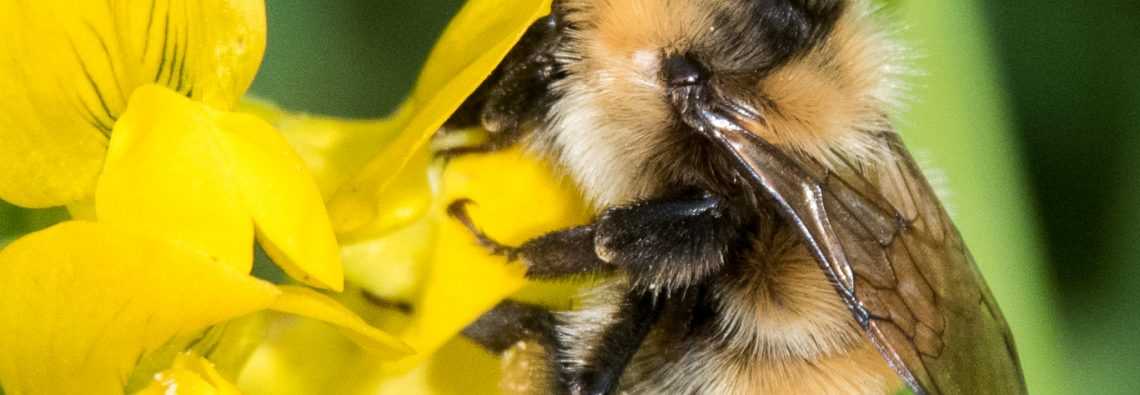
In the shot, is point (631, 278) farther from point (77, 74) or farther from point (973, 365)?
point (77, 74)

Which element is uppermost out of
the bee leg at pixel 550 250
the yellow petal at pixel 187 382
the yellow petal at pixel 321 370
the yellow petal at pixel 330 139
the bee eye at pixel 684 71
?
the bee eye at pixel 684 71

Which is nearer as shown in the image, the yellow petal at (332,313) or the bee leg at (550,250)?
the yellow petal at (332,313)

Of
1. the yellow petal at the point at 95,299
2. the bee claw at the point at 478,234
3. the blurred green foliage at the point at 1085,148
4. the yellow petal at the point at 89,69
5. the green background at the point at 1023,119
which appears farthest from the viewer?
the blurred green foliage at the point at 1085,148

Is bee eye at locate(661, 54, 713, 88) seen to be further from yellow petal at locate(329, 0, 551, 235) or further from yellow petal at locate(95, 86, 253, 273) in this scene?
yellow petal at locate(95, 86, 253, 273)

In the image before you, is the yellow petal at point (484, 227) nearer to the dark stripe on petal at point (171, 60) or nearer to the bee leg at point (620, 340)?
the bee leg at point (620, 340)

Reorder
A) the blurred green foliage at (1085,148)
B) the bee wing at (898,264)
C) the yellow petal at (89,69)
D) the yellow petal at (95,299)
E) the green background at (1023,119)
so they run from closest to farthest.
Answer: the yellow petal at (95,299)
the yellow petal at (89,69)
the bee wing at (898,264)
the green background at (1023,119)
the blurred green foliage at (1085,148)

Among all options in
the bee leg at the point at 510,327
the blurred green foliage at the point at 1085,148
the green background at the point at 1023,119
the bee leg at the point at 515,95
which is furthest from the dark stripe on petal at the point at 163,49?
the blurred green foliage at the point at 1085,148

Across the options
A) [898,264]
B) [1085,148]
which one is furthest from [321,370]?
[1085,148]

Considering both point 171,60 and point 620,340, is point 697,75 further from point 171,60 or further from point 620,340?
point 171,60
